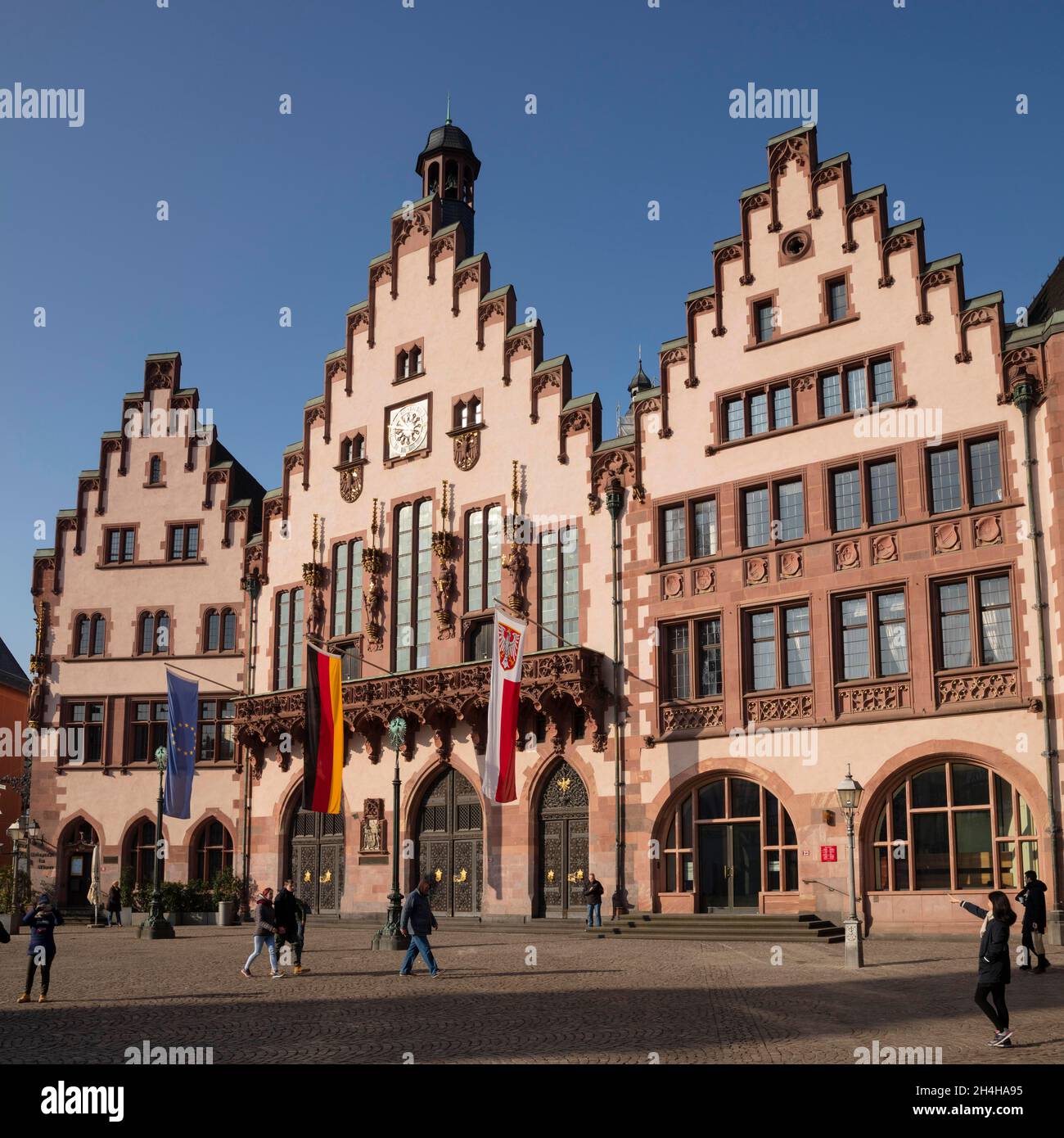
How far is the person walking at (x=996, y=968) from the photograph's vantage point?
1516 centimetres

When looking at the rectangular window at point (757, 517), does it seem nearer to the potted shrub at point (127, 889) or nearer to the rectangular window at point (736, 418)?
the rectangular window at point (736, 418)

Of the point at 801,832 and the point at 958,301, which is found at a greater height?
the point at 958,301

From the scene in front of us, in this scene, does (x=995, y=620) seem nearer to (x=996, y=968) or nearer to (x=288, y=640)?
(x=996, y=968)

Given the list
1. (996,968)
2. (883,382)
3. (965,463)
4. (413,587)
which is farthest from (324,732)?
(996,968)

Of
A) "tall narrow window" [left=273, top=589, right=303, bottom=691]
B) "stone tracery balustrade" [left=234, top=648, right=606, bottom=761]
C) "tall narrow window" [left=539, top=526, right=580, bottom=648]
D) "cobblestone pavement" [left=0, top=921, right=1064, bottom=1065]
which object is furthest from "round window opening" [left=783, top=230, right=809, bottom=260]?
"tall narrow window" [left=273, top=589, right=303, bottom=691]

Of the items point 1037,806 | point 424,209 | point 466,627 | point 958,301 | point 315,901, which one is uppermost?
point 424,209

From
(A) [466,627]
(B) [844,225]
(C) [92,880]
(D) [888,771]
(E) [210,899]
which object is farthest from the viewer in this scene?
(C) [92,880]

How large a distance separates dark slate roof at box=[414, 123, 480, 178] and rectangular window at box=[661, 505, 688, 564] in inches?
715

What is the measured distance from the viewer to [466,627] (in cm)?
4247

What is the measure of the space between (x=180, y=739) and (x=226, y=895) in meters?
6.34

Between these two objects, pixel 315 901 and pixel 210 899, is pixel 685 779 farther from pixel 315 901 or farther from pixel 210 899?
pixel 210 899

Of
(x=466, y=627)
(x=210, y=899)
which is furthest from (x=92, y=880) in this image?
(x=466, y=627)
